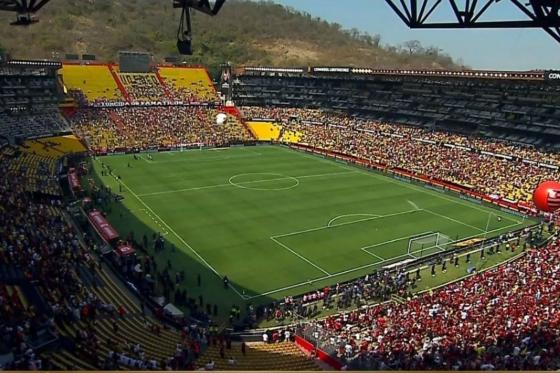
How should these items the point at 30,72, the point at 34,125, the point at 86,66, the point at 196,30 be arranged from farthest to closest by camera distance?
1. the point at 196,30
2. the point at 86,66
3. the point at 30,72
4. the point at 34,125

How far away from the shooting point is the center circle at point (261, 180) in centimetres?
4275

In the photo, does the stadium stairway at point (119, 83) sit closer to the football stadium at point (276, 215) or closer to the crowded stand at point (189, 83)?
the football stadium at point (276, 215)

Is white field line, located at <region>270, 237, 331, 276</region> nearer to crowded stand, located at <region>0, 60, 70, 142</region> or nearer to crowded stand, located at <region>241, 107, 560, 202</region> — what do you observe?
crowded stand, located at <region>241, 107, 560, 202</region>

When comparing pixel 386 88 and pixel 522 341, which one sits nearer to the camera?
pixel 522 341

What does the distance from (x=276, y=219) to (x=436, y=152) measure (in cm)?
2541

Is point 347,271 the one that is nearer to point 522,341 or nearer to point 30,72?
point 522,341

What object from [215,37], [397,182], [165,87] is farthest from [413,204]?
[215,37]

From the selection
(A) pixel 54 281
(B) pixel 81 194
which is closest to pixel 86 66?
(B) pixel 81 194

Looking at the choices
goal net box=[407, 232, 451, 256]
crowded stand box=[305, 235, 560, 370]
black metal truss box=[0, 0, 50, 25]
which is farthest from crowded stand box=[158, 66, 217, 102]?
black metal truss box=[0, 0, 50, 25]

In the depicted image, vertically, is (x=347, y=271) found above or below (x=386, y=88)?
below

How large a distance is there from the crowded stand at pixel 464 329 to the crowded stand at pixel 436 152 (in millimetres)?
21757

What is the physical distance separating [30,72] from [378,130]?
135ft

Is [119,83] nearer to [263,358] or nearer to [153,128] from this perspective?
[153,128]

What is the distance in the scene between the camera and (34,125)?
174 ft
